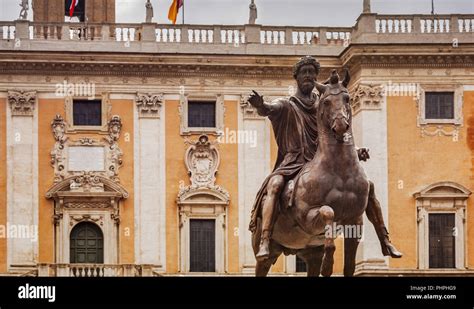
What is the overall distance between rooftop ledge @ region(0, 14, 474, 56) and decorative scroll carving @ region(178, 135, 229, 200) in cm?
326

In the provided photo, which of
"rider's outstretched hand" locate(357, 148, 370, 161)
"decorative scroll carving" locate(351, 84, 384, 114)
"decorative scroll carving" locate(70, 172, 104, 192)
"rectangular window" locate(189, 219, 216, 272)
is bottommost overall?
"rectangular window" locate(189, 219, 216, 272)

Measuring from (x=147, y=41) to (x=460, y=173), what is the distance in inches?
438

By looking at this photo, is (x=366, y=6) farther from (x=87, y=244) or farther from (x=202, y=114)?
(x=87, y=244)

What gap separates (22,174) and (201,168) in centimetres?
573

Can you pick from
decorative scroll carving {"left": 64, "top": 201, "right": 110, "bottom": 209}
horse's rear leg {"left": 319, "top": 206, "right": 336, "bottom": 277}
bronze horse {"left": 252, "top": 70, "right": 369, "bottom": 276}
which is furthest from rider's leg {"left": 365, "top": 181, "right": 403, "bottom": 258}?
decorative scroll carving {"left": 64, "top": 201, "right": 110, "bottom": 209}

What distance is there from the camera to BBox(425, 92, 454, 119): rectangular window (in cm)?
4391

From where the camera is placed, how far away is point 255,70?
148 feet

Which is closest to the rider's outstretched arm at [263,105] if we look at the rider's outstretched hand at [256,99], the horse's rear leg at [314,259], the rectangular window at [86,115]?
the rider's outstretched hand at [256,99]

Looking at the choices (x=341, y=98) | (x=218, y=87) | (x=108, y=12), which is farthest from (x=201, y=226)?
(x=341, y=98)

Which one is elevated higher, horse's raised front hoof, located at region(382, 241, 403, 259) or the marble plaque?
the marble plaque

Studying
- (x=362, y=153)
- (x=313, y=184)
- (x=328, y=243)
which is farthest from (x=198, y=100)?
(x=328, y=243)

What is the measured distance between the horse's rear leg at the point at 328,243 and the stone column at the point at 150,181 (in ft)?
93.9

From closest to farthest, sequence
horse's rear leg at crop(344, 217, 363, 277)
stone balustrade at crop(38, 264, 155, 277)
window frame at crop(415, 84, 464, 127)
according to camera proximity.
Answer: horse's rear leg at crop(344, 217, 363, 277) < stone balustrade at crop(38, 264, 155, 277) < window frame at crop(415, 84, 464, 127)

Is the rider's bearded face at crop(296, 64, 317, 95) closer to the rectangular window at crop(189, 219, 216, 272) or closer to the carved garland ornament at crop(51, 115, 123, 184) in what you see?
the rectangular window at crop(189, 219, 216, 272)
